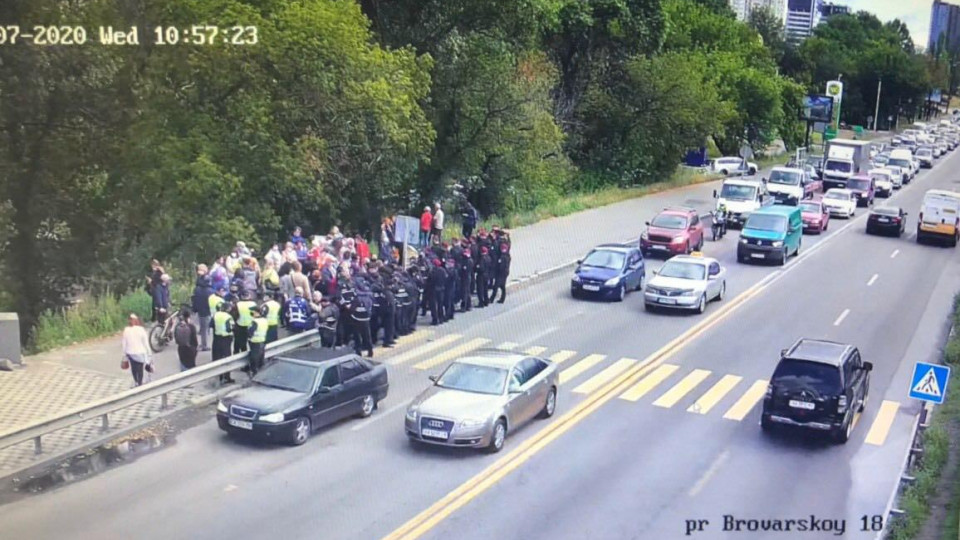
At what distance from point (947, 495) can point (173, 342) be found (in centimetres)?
1227

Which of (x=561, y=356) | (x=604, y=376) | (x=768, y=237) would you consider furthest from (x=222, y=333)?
(x=768, y=237)

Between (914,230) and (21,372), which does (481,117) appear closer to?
(914,230)

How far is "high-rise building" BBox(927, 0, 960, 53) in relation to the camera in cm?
2009

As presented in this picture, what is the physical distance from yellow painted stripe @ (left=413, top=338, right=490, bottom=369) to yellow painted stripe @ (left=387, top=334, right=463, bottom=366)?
317mm

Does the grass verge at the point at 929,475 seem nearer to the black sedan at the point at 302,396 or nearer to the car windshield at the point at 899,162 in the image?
the black sedan at the point at 302,396

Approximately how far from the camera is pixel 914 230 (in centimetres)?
3881

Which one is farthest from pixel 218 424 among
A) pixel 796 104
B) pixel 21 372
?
pixel 796 104

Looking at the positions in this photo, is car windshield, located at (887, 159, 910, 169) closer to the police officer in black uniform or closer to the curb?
the police officer in black uniform

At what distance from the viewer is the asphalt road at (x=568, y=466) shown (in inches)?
454

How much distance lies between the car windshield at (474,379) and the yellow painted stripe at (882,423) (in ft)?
17.8

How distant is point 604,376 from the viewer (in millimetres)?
17938

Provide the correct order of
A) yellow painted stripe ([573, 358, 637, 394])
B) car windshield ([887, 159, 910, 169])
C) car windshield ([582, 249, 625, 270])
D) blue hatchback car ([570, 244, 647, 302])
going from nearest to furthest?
yellow painted stripe ([573, 358, 637, 394]) → blue hatchback car ([570, 244, 647, 302]) → car windshield ([582, 249, 625, 270]) → car windshield ([887, 159, 910, 169])

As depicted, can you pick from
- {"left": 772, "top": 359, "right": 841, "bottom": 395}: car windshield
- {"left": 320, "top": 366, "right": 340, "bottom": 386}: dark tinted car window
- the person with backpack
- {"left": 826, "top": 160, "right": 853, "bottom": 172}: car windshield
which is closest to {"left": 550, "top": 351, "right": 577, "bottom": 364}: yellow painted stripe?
{"left": 772, "top": 359, "right": 841, "bottom": 395}: car windshield

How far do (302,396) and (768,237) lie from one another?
1860 cm
